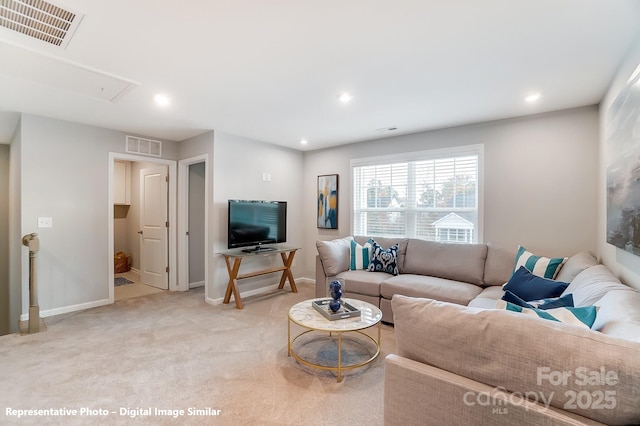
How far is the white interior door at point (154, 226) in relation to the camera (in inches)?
185

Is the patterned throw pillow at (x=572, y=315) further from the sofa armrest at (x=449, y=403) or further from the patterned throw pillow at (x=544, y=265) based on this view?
the patterned throw pillow at (x=544, y=265)

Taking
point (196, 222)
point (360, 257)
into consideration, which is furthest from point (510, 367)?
point (196, 222)

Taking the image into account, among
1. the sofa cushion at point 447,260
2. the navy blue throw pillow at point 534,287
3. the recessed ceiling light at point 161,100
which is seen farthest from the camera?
the sofa cushion at point 447,260

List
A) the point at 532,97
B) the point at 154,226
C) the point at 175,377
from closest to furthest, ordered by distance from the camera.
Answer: the point at 175,377 < the point at 532,97 < the point at 154,226

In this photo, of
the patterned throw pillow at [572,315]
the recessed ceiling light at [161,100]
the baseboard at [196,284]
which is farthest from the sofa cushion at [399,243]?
the recessed ceiling light at [161,100]

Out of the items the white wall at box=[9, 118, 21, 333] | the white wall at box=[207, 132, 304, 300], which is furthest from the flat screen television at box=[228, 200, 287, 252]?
the white wall at box=[9, 118, 21, 333]

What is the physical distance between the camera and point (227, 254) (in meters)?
3.92

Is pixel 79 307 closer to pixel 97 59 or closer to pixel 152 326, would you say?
pixel 152 326

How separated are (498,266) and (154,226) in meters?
5.03

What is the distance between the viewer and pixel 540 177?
3.27 meters

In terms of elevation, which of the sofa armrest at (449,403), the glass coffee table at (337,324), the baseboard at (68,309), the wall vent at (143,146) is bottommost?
the baseboard at (68,309)

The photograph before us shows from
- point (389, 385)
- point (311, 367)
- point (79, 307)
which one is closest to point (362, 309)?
point (311, 367)

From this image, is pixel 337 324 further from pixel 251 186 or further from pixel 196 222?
pixel 196 222

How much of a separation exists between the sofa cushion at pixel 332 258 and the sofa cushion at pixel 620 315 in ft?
8.41
